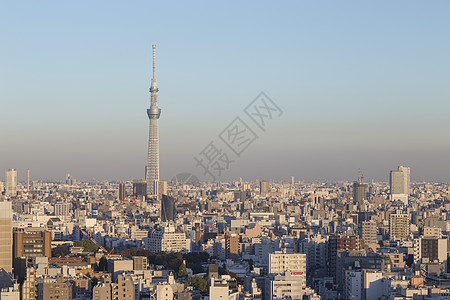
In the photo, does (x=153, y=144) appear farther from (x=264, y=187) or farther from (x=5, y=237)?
(x=5, y=237)

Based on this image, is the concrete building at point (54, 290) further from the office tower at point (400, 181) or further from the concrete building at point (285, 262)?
the office tower at point (400, 181)

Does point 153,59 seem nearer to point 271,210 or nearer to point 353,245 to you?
point 271,210

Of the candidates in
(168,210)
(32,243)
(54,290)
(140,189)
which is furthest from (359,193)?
(54,290)

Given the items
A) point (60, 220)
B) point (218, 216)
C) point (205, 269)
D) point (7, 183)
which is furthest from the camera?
point (7, 183)

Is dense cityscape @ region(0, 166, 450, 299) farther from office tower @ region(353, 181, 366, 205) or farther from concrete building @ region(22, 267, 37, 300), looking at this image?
office tower @ region(353, 181, 366, 205)

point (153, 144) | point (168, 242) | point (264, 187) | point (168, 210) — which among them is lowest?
point (168, 242)

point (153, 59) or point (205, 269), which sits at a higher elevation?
point (153, 59)

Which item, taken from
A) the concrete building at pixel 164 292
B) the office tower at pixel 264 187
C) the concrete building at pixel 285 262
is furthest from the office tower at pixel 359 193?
the concrete building at pixel 164 292

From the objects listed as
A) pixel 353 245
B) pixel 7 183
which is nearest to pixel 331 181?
pixel 7 183
